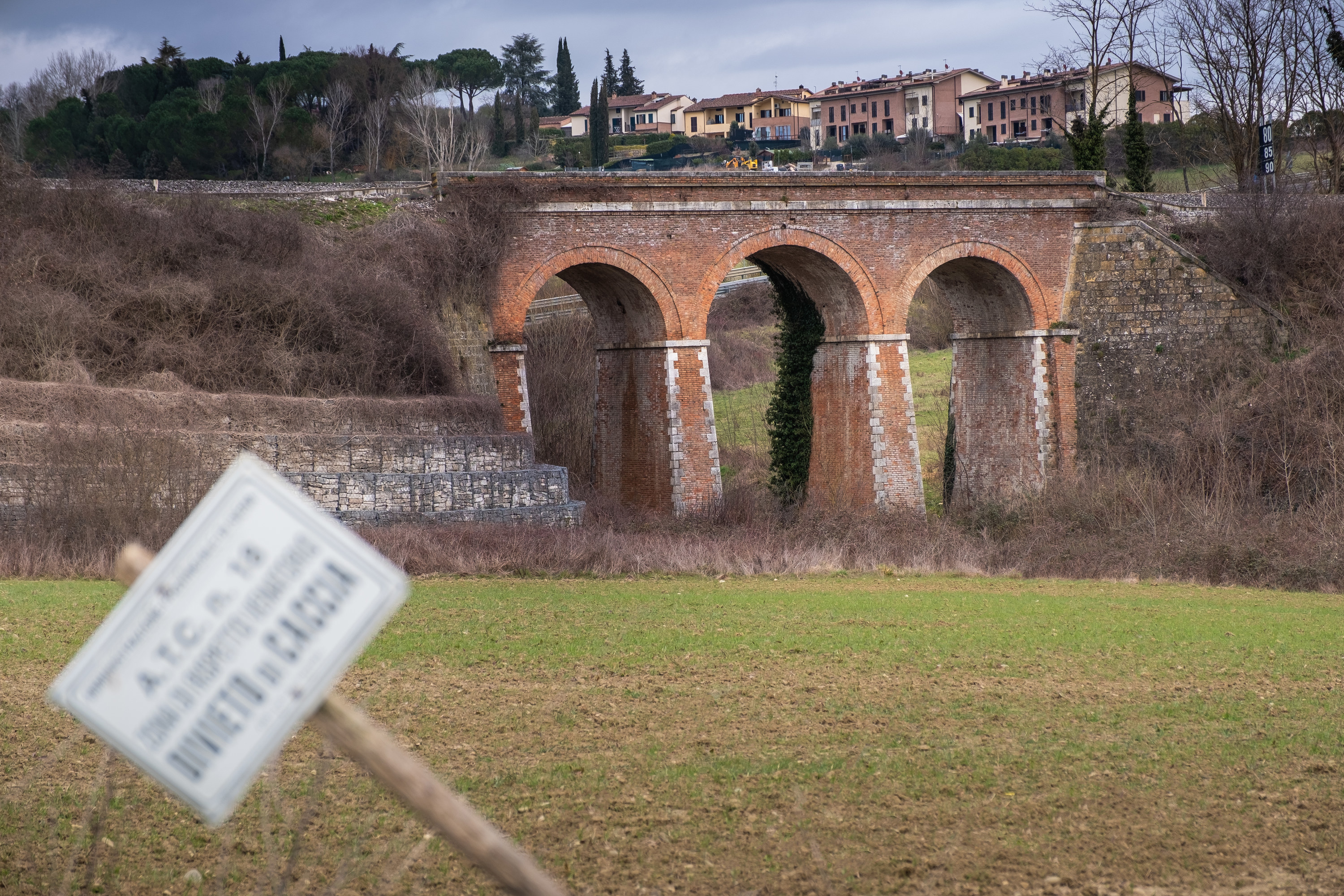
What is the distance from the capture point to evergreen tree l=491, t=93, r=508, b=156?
6856 centimetres

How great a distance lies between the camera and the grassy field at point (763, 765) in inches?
226

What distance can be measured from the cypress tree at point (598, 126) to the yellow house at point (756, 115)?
23.5 m

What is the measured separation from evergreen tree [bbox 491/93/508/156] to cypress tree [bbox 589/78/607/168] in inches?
282

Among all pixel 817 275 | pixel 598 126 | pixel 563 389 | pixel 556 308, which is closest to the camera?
pixel 817 275

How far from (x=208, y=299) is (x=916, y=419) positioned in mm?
22456

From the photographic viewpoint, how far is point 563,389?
98.7 ft

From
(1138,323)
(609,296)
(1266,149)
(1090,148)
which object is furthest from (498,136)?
(1138,323)

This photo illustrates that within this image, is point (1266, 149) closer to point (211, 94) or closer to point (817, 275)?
point (817, 275)

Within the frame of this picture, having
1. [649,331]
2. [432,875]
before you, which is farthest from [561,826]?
[649,331]

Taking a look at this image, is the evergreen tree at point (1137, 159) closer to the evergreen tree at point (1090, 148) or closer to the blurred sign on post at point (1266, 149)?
the evergreen tree at point (1090, 148)

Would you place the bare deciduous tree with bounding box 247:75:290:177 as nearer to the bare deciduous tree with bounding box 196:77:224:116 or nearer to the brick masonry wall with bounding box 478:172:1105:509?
the bare deciduous tree with bounding box 196:77:224:116

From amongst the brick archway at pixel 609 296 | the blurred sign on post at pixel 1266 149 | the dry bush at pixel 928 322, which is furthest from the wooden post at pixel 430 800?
the dry bush at pixel 928 322

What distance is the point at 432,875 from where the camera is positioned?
18.9 ft

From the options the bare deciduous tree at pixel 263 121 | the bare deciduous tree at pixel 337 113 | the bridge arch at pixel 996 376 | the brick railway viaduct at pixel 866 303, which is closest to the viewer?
the brick railway viaduct at pixel 866 303
